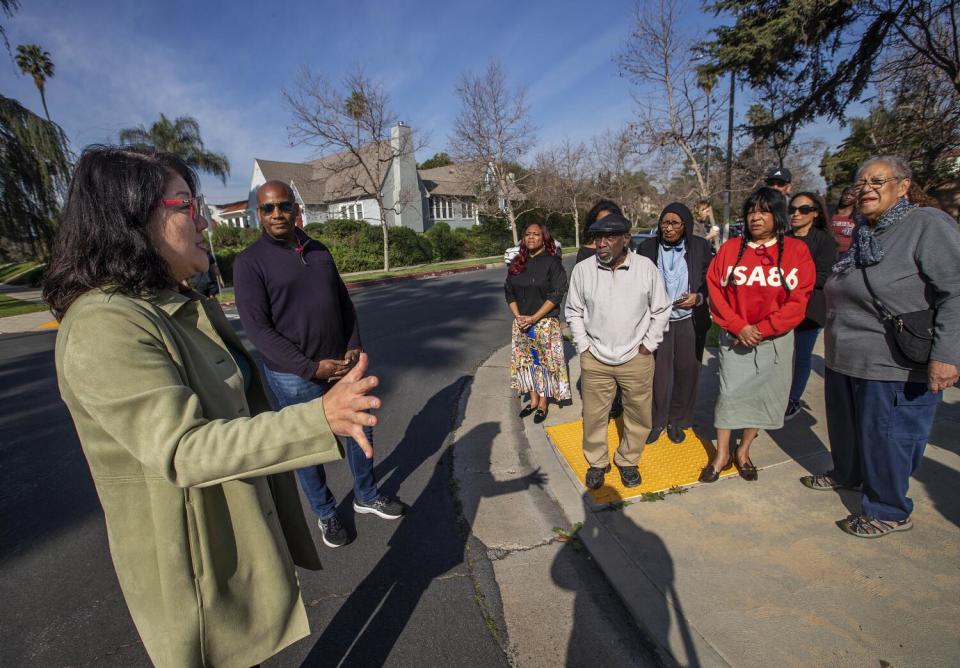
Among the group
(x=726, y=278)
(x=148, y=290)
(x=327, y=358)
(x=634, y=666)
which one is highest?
(x=148, y=290)

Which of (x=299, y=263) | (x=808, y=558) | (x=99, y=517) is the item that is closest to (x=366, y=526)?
(x=299, y=263)

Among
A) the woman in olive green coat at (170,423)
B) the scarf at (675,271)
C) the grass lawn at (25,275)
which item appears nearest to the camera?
the woman in olive green coat at (170,423)

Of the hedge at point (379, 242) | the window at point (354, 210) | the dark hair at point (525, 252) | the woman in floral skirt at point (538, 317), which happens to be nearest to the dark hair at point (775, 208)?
the woman in floral skirt at point (538, 317)

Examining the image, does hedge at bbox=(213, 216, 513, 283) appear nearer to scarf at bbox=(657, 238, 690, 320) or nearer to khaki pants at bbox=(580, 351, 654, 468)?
scarf at bbox=(657, 238, 690, 320)

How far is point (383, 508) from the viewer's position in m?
3.18

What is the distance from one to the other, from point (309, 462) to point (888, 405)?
309 cm

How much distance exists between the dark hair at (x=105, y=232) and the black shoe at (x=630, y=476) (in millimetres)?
3043

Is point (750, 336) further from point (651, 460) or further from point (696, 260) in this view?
point (651, 460)

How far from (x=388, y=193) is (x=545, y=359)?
33.1 m

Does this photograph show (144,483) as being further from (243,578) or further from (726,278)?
(726,278)

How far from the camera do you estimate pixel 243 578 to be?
1.39 meters

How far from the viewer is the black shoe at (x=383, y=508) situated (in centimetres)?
317

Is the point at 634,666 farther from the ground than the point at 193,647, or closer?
closer

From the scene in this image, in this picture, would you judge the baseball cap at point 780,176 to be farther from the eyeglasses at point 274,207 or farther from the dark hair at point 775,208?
the eyeglasses at point 274,207
